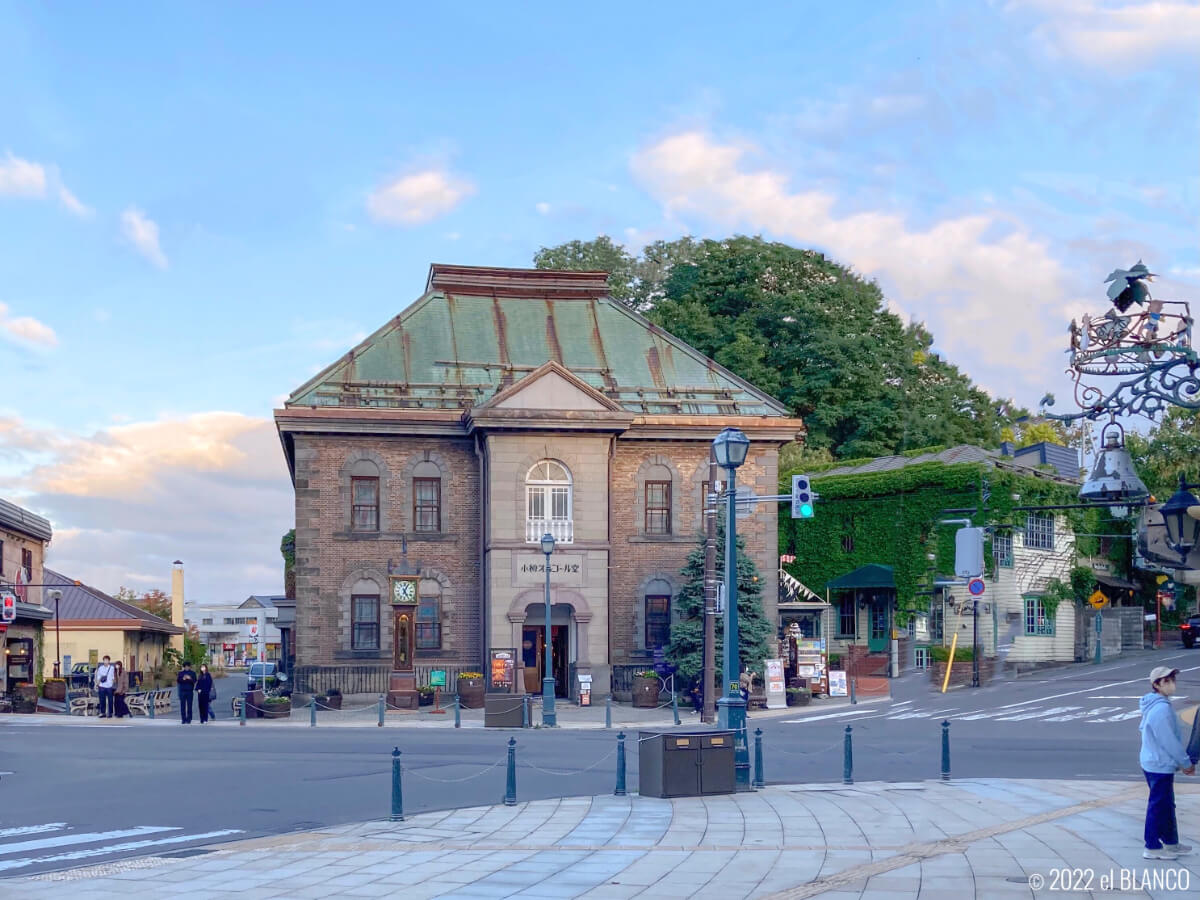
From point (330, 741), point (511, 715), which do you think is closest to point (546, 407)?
point (511, 715)

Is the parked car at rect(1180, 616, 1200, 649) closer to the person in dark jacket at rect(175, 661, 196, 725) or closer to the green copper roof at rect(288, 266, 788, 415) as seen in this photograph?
the green copper roof at rect(288, 266, 788, 415)

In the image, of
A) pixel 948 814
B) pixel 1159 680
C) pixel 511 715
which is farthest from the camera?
pixel 511 715

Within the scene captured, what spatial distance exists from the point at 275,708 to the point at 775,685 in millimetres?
14401

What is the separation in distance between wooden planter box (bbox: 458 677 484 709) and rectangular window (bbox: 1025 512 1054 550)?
2328 centimetres

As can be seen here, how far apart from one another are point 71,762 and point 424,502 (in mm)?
20061

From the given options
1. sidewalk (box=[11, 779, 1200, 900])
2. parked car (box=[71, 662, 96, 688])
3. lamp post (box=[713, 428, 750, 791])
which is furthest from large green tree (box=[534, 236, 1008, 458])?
sidewalk (box=[11, 779, 1200, 900])

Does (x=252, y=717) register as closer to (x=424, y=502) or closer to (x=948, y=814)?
(x=424, y=502)

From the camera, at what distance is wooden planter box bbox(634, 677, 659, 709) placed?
132ft

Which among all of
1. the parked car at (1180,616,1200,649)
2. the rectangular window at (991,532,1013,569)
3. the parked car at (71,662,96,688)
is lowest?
the parked car at (71,662,96,688)

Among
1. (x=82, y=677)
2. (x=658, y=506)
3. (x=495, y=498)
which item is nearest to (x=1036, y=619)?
(x=658, y=506)

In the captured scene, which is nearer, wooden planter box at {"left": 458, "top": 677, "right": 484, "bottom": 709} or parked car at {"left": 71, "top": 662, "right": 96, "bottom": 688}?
wooden planter box at {"left": 458, "top": 677, "right": 484, "bottom": 709}

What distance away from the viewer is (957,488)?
2023 inches

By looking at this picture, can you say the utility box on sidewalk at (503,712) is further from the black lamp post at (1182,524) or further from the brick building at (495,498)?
the black lamp post at (1182,524)

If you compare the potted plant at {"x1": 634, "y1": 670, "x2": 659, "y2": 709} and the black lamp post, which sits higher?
the black lamp post
